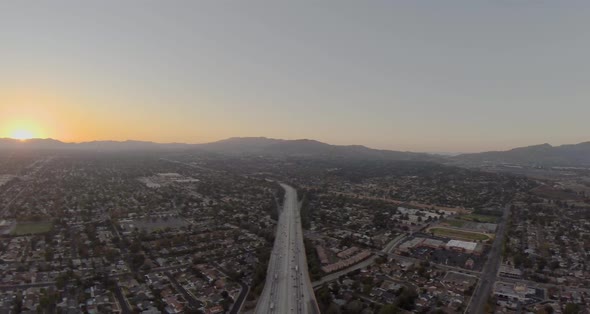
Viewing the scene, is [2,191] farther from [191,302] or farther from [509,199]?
[509,199]

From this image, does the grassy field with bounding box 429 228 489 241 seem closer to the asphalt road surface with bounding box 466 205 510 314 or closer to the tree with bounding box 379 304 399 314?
the asphalt road surface with bounding box 466 205 510 314

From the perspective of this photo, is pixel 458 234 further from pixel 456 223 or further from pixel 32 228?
pixel 32 228

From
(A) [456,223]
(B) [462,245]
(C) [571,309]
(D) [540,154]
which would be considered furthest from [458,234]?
(D) [540,154]

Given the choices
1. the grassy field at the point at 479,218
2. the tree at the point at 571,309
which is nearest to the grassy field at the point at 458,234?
the grassy field at the point at 479,218

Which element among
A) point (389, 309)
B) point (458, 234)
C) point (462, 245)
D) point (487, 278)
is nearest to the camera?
point (389, 309)

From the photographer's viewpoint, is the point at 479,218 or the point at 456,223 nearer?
the point at 456,223

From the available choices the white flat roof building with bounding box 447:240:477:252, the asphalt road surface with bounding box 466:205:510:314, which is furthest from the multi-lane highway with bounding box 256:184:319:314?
the white flat roof building with bounding box 447:240:477:252

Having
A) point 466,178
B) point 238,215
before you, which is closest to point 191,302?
point 238,215

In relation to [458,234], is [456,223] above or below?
above
